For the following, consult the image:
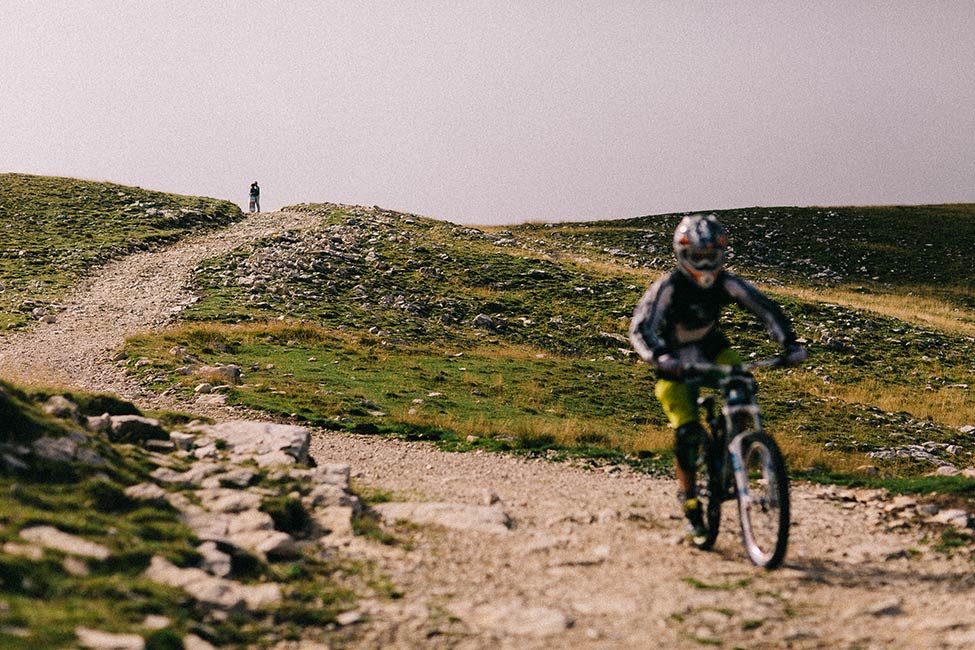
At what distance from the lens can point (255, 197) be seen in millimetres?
60938

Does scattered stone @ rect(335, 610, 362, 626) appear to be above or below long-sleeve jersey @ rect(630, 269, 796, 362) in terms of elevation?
below

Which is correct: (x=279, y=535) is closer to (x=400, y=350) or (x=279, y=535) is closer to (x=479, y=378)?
(x=479, y=378)

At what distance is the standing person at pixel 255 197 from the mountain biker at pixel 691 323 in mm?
57507

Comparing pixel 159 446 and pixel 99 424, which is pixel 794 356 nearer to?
pixel 159 446

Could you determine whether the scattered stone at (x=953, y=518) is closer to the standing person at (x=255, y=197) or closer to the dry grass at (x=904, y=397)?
the dry grass at (x=904, y=397)

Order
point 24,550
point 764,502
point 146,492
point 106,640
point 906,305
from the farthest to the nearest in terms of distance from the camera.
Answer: point 906,305 → point 146,492 → point 764,502 → point 24,550 → point 106,640

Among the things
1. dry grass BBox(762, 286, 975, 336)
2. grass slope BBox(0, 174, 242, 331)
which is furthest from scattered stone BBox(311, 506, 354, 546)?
dry grass BBox(762, 286, 975, 336)

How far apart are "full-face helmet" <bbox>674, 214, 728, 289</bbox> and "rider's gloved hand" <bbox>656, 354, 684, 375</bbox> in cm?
98

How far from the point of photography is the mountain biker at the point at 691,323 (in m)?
7.37

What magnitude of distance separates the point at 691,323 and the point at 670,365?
95cm

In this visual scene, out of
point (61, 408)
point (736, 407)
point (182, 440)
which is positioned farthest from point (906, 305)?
point (61, 408)

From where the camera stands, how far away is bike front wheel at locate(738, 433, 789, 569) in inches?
258

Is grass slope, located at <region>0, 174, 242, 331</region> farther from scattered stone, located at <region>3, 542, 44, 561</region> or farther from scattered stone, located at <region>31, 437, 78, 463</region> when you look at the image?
scattered stone, located at <region>3, 542, 44, 561</region>

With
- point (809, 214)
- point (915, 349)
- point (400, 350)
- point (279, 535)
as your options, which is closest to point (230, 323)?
point (400, 350)
